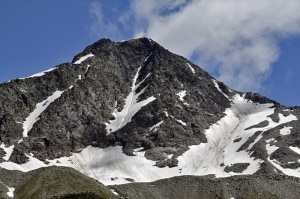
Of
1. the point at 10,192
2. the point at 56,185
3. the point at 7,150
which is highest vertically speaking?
the point at 7,150

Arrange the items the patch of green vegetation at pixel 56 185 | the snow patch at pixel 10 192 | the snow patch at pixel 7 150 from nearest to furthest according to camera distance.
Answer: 1. the patch of green vegetation at pixel 56 185
2. the snow patch at pixel 10 192
3. the snow patch at pixel 7 150

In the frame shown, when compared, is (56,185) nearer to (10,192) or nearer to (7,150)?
(10,192)

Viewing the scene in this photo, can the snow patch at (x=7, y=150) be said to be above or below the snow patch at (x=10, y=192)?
above

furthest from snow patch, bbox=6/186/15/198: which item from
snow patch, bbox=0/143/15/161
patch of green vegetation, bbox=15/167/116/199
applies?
snow patch, bbox=0/143/15/161

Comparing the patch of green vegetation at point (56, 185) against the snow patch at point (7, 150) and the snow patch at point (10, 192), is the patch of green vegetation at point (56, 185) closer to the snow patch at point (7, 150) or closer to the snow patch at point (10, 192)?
the snow patch at point (10, 192)

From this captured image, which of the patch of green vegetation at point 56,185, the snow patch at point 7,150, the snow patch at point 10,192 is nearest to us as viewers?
the patch of green vegetation at point 56,185

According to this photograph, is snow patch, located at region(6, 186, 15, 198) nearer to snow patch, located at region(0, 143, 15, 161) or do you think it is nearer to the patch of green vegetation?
the patch of green vegetation

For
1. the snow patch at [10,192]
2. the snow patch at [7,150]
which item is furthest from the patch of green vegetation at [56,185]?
the snow patch at [7,150]

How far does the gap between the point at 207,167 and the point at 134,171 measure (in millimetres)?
29817

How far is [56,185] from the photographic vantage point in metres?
136

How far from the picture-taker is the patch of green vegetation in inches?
5133

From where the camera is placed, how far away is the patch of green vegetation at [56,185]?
130375 millimetres

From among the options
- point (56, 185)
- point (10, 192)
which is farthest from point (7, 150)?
point (56, 185)

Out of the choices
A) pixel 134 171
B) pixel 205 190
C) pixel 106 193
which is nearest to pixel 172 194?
pixel 205 190
